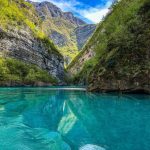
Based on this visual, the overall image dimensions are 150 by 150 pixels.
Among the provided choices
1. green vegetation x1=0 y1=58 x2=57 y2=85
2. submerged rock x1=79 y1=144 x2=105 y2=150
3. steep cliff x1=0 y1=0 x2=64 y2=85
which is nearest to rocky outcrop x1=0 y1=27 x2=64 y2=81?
steep cliff x1=0 y1=0 x2=64 y2=85

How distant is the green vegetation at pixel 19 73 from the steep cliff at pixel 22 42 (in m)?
5.37

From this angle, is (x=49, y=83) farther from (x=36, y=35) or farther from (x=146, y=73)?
(x=146, y=73)

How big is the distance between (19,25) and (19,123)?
16032 centimetres

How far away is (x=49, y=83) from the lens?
160 m

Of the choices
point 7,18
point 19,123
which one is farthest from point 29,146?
point 7,18

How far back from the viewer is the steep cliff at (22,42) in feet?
509

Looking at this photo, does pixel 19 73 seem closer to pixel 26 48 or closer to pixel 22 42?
pixel 26 48

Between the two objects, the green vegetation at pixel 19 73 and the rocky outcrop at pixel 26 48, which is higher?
the rocky outcrop at pixel 26 48

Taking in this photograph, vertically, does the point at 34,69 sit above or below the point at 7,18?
below

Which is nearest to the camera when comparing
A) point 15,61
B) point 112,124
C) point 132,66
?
point 112,124

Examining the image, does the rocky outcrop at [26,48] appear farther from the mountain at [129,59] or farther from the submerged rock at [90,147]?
the submerged rock at [90,147]

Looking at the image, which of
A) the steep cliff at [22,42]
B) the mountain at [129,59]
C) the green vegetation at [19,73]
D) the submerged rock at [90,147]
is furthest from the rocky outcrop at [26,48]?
the submerged rock at [90,147]

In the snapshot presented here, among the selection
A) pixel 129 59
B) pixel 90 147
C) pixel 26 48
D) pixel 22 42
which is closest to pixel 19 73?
pixel 26 48

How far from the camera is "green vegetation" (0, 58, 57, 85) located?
439 ft
